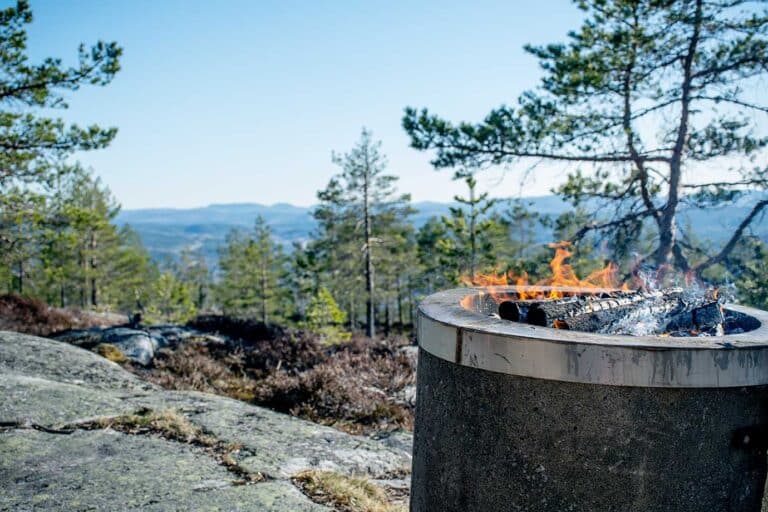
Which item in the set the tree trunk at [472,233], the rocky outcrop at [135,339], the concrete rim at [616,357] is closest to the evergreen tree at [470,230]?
the tree trunk at [472,233]

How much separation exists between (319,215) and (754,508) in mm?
27636

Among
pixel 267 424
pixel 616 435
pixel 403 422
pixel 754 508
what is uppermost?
pixel 616 435

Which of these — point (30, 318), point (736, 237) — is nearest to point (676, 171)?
point (736, 237)

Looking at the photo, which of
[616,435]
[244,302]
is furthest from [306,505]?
[244,302]

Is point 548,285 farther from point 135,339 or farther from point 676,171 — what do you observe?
point 676,171

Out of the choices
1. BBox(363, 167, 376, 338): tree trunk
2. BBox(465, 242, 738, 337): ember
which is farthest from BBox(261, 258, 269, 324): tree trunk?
BBox(465, 242, 738, 337): ember

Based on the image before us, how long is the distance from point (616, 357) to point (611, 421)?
25cm

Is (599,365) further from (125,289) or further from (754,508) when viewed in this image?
(125,289)

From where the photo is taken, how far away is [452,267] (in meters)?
26.3

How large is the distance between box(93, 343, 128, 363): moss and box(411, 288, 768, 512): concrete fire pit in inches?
308

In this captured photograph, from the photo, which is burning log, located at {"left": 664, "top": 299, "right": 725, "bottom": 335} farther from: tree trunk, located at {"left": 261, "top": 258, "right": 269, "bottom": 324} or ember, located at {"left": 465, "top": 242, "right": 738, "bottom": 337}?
tree trunk, located at {"left": 261, "top": 258, "right": 269, "bottom": 324}

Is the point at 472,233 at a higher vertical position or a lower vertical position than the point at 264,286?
higher

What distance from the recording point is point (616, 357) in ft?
7.46

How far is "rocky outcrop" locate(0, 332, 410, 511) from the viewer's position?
150 inches
